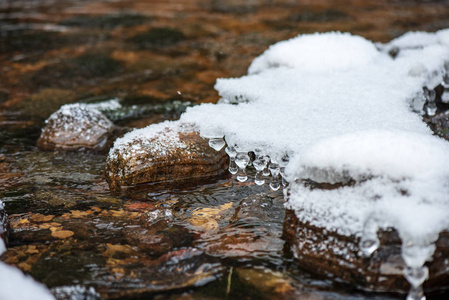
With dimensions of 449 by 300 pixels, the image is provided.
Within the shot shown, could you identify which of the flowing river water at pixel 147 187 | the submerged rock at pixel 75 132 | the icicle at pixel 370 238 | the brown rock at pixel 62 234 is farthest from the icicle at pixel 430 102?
the brown rock at pixel 62 234

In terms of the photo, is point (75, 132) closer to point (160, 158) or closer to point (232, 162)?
point (160, 158)

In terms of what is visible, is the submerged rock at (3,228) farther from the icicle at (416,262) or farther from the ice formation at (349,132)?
the icicle at (416,262)

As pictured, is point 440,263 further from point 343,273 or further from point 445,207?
point 343,273

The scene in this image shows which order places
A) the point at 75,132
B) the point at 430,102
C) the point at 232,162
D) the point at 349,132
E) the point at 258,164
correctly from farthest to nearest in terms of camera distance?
the point at 75,132
the point at 430,102
the point at 232,162
the point at 258,164
the point at 349,132

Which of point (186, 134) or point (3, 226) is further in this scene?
point (186, 134)

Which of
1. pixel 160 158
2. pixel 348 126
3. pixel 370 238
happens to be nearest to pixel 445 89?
pixel 348 126

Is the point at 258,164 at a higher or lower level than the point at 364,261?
higher

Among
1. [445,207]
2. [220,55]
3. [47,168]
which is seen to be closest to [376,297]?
[445,207]
